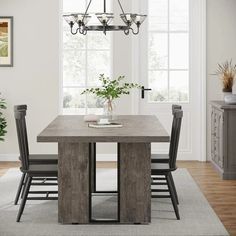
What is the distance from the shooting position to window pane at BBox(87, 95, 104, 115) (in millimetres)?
8508

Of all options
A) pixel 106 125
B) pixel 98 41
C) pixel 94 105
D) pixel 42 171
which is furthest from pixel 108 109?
pixel 98 41

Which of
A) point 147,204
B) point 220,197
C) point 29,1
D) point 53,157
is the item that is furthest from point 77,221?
point 29,1

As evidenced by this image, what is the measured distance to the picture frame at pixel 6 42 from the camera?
833 centimetres

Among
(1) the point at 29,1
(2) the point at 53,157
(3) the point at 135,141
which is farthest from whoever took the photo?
(1) the point at 29,1

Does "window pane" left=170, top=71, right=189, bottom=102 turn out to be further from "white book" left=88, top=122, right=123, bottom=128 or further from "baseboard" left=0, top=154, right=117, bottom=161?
"white book" left=88, top=122, right=123, bottom=128

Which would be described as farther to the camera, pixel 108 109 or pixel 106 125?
pixel 108 109

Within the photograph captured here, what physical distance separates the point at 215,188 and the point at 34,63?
3139mm

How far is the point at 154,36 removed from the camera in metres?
8.45

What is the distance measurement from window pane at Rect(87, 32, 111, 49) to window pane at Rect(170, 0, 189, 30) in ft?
2.85

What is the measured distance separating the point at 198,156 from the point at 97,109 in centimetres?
149

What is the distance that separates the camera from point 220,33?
834 cm

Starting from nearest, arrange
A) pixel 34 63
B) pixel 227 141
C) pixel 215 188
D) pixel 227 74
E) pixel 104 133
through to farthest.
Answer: pixel 104 133, pixel 215 188, pixel 227 141, pixel 227 74, pixel 34 63

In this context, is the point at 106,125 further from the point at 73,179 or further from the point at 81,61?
the point at 81,61

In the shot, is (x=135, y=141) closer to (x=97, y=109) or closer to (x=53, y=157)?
(x=53, y=157)
